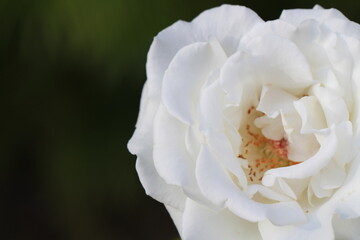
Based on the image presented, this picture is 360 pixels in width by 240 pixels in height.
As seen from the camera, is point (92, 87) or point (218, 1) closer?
point (218, 1)

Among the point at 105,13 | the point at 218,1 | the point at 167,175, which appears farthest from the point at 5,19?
the point at 167,175

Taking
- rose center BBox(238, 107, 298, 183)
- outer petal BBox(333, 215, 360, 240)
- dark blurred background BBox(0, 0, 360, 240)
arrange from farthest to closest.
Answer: dark blurred background BBox(0, 0, 360, 240) < rose center BBox(238, 107, 298, 183) < outer petal BBox(333, 215, 360, 240)

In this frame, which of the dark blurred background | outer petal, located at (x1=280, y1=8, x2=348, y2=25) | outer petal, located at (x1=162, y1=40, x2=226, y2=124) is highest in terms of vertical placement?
outer petal, located at (x1=280, y1=8, x2=348, y2=25)

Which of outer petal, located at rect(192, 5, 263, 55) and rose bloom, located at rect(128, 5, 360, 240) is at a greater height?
outer petal, located at rect(192, 5, 263, 55)

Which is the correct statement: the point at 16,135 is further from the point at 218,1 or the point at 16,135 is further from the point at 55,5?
the point at 218,1

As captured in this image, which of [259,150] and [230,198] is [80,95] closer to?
[259,150]

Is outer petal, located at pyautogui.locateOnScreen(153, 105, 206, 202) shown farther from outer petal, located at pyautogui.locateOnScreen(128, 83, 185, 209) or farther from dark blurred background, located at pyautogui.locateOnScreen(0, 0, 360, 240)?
dark blurred background, located at pyautogui.locateOnScreen(0, 0, 360, 240)

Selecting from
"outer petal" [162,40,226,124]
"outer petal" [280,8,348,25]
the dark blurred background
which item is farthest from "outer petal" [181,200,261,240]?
the dark blurred background
